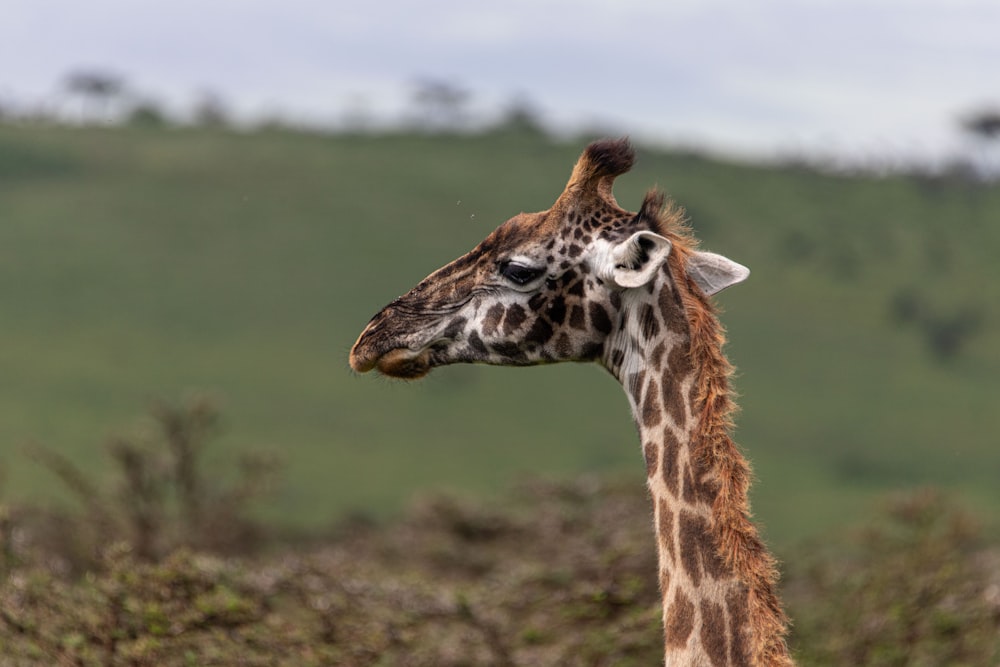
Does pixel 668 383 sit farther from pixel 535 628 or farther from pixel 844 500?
pixel 844 500

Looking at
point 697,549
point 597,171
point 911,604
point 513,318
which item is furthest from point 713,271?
point 911,604

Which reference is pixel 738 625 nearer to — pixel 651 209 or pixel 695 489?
pixel 695 489

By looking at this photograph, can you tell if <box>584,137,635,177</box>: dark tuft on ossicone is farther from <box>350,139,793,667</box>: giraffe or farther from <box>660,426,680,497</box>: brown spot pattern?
<box>660,426,680,497</box>: brown spot pattern

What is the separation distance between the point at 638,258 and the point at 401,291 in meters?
45.5

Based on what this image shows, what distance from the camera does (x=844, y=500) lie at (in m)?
44.4

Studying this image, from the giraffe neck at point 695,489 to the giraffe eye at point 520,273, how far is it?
0.44 meters

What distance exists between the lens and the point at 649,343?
586 centimetres

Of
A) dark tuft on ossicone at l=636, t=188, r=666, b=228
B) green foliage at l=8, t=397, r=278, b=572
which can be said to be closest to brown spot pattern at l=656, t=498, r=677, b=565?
dark tuft on ossicone at l=636, t=188, r=666, b=228

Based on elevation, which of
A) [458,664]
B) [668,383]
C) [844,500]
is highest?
[844,500]

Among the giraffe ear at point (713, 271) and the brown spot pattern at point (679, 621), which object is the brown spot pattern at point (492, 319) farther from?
the brown spot pattern at point (679, 621)

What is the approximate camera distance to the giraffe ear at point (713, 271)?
6.18m

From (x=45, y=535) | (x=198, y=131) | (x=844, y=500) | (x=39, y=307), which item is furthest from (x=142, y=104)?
(x=45, y=535)

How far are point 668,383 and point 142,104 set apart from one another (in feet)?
241

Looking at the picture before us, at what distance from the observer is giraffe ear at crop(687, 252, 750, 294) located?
6184mm
